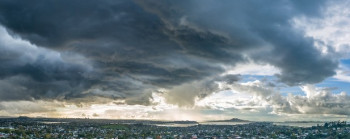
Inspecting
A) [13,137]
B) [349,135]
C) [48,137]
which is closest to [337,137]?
[349,135]

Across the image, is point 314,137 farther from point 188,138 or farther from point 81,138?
point 81,138

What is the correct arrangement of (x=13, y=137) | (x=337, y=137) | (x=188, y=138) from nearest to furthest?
(x=13, y=137), (x=337, y=137), (x=188, y=138)

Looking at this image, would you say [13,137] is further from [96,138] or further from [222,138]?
[222,138]

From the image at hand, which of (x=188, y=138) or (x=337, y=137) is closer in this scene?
(x=337, y=137)

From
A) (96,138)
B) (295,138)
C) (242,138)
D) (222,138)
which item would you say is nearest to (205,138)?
(222,138)

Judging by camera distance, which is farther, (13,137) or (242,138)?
(242,138)

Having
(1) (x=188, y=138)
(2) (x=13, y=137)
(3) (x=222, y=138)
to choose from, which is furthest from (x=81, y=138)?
(3) (x=222, y=138)

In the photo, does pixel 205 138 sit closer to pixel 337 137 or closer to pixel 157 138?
pixel 157 138

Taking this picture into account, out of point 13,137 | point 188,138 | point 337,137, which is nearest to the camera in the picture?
point 13,137
